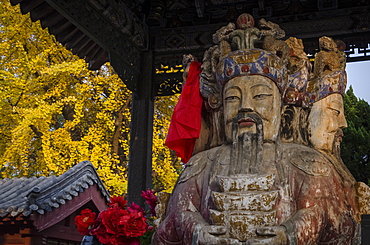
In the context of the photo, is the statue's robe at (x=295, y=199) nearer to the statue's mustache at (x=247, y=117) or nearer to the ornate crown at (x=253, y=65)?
the statue's mustache at (x=247, y=117)

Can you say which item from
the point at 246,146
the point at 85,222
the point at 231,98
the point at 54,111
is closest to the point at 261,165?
the point at 246,146

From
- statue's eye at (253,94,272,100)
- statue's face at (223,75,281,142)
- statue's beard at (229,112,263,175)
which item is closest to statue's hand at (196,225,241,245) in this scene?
statue's beard at (229,112,263,175)

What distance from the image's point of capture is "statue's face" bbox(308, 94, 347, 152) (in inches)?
145

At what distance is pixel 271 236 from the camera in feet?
9.16

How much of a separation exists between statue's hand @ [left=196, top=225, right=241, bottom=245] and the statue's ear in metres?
1.03

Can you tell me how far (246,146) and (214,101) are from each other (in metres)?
0.51

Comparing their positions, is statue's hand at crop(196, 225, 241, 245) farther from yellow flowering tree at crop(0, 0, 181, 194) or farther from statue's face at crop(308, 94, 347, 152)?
yellow flowering tree at crop(0, 0, 181, 194)

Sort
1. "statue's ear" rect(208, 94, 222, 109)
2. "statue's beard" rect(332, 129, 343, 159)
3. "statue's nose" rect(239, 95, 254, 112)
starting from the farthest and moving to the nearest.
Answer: "statue's beard" rect(332, 129, 343, 159), "statue's ear" rect(208, 94, 222, 109), "statue's nose" rect(239, 95, 254, 112)

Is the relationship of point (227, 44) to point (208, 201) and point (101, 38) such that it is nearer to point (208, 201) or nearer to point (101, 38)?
point (208, 201)

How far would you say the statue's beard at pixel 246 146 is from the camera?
3.21m

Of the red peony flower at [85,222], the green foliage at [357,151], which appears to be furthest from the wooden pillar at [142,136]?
the green foliage at [357,151]

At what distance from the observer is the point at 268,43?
358cm

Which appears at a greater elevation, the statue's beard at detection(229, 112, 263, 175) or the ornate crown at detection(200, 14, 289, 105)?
the ornate crown at detection(200, 14, 289, 105)

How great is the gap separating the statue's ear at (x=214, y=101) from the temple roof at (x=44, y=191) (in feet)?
14.8
